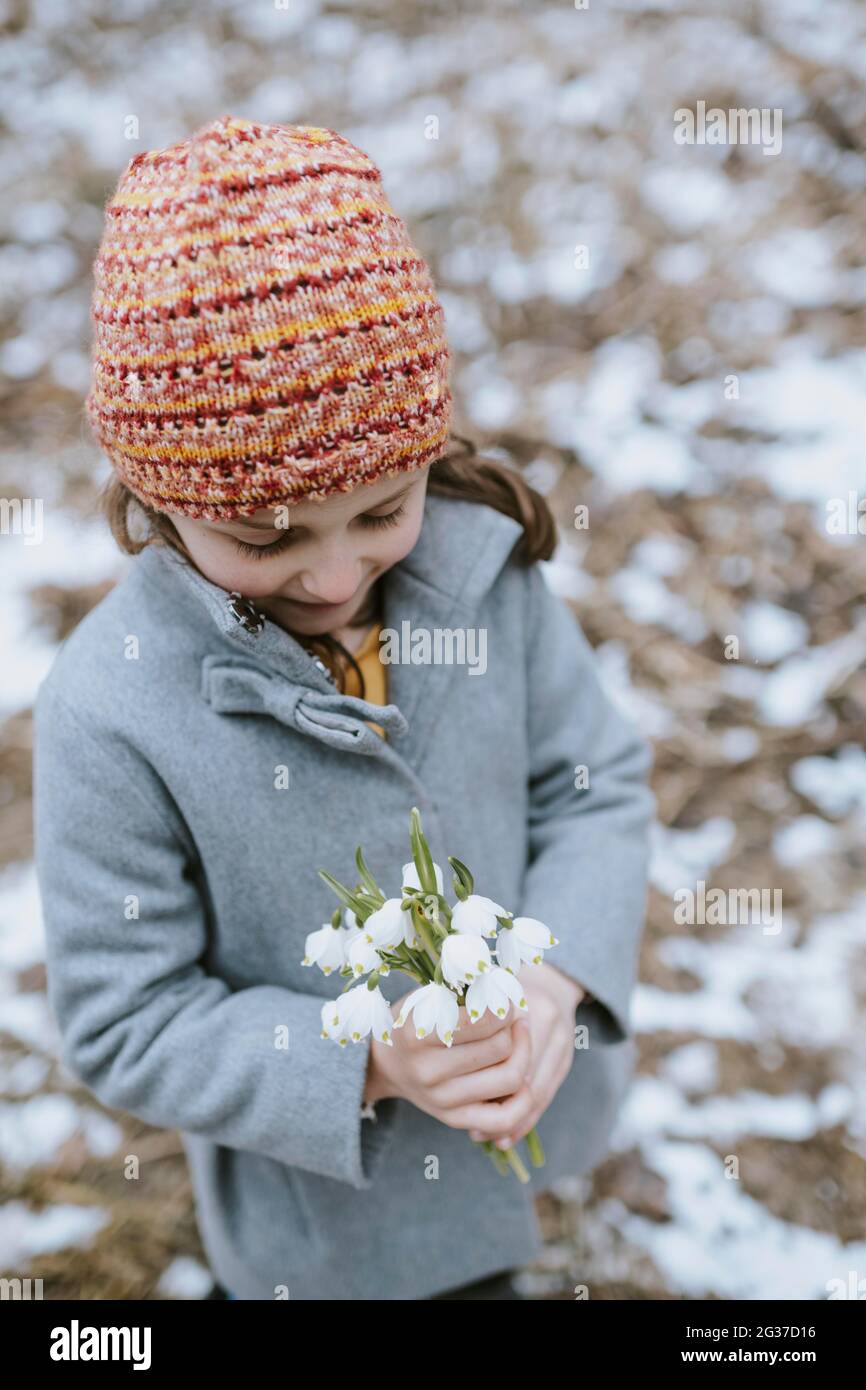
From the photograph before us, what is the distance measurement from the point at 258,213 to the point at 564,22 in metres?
2.42

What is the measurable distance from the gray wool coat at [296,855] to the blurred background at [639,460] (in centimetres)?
61

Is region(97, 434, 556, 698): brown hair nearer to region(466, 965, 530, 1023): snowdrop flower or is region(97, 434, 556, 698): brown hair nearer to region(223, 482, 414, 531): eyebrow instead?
region(223, 482, 414, 531): eyebrow

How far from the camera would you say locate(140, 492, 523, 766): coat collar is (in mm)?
959

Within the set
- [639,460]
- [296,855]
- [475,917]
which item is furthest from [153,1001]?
[639,460]

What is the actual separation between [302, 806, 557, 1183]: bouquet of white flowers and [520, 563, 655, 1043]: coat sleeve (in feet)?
1.02

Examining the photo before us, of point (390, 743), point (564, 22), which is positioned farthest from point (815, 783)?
point (564, 22)

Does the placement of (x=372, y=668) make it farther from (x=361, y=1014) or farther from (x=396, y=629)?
(x=361, y=1014)

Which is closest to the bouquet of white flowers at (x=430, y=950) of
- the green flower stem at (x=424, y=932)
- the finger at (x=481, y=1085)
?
the green flower stem at (x=424, y=932)

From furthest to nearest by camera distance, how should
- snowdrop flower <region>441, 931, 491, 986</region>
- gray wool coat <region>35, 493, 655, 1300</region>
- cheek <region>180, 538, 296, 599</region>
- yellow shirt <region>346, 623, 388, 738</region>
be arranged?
yellow shirt <region>346, 623, 388, 738</region> < gray wool coat <region>35, 493, 655, 1300</region> < cheek <region>180, 538, 296, 599</region> < snowdrop flower <region>441, 931, 491, 986</region>

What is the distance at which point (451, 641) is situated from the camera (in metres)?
1.10

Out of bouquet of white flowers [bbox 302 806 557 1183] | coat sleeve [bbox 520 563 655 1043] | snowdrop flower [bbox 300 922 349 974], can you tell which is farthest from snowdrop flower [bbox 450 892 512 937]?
coat sleeve [bbox 520 563 655 1043]

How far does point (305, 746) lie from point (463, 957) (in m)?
0.32

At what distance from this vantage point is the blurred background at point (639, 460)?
70.0 inches

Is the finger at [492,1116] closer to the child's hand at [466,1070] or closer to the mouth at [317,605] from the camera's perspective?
the child's hand at [466,1070]
